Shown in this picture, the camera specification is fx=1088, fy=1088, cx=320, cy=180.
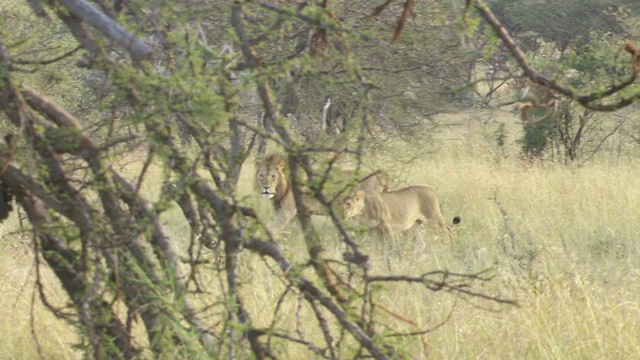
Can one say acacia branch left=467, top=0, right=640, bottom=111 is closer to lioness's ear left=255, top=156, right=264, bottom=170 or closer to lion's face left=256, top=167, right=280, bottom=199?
lioness's ear left=255, top=156, right=264, bottom=170

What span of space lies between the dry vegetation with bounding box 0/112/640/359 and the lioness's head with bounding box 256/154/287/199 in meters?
0.68

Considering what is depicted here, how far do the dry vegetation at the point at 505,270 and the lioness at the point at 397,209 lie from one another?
0.17 metres

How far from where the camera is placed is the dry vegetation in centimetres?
386

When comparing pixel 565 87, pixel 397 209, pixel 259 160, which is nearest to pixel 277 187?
pixel 259 160

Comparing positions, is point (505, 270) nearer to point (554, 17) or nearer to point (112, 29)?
point (112, 29)

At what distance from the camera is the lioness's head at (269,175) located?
786 centimetres

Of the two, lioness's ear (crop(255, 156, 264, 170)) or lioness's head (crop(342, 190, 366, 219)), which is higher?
lioness's ear (crop(255, 156, 264, 170))

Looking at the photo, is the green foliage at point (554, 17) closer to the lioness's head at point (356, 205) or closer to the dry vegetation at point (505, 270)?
the dry vegetation at point (505, 270)

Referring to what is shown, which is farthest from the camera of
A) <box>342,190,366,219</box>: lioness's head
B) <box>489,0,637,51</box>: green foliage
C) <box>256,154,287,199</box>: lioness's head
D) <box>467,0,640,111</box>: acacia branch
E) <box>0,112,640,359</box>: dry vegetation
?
<box>489,0,637,51</box>: green foliage

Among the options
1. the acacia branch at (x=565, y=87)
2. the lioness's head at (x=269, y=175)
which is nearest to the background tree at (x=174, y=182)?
the acacia branch at (x=565, y=87)

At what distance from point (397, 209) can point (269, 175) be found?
963 mm

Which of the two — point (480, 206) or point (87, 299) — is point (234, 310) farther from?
point (480, 206)

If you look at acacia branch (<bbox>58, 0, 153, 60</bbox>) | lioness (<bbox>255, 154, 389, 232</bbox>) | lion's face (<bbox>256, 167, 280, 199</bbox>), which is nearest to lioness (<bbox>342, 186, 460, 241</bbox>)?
lioness (<bbox>255, 154, 389, 232</bbox>)

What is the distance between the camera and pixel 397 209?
25.8 ft
